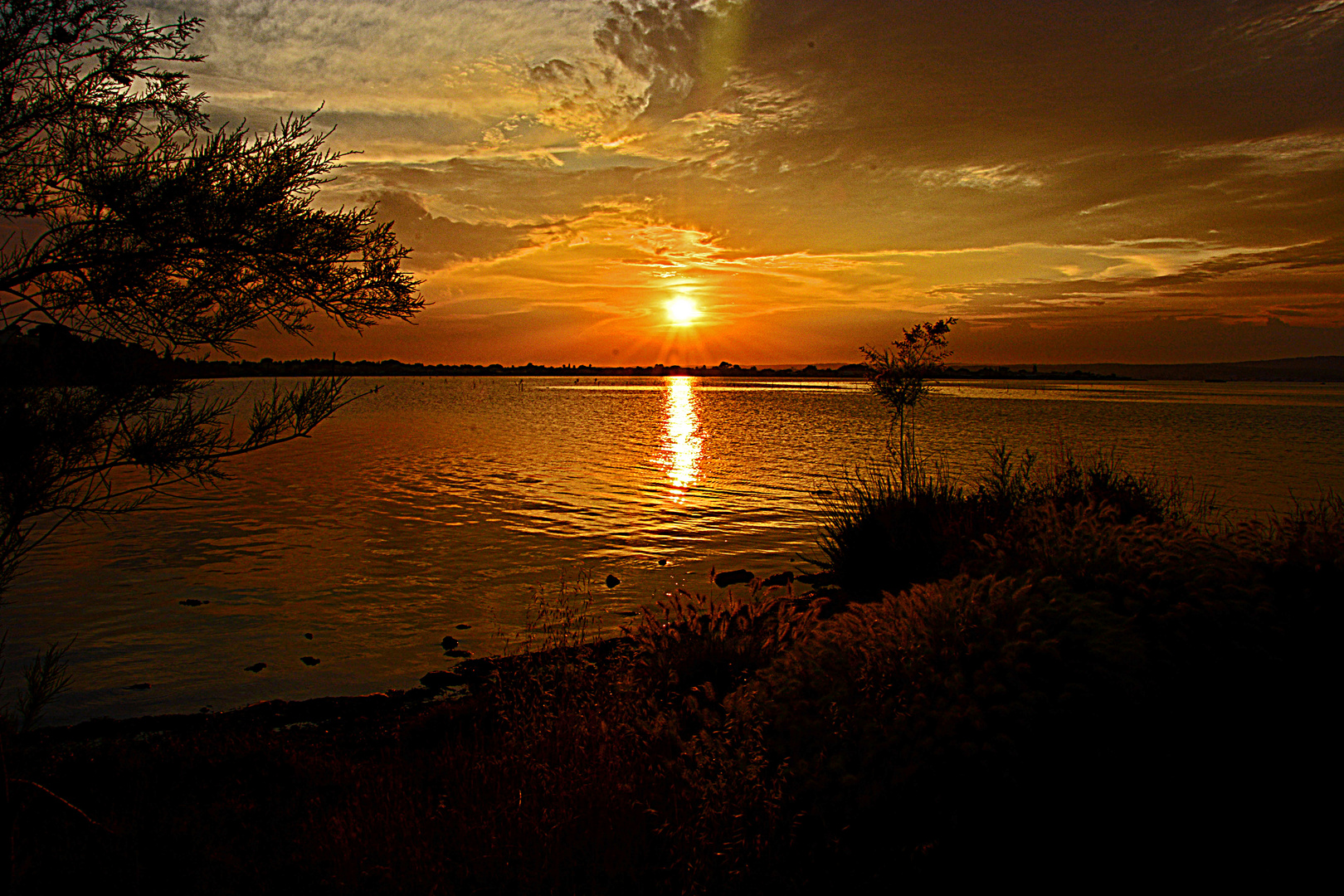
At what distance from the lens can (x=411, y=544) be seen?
16.8m

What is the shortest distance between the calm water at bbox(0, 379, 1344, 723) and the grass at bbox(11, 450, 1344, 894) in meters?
3.03

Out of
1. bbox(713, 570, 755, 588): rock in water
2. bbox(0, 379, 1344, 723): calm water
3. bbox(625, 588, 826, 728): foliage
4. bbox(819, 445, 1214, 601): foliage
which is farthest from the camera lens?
bbox(713, 570, 755, 588): rock in water

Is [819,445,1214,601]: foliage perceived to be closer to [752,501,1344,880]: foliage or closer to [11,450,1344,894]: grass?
[11,450,1344,894]: grass

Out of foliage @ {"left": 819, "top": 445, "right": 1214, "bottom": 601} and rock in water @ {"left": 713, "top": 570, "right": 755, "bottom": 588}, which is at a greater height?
foliage @ {"left": 819, "top": 445, "right": 1214, "bottom": 601}

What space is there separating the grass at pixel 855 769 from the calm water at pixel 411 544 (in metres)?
3.03

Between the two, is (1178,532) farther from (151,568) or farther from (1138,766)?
(151,568)

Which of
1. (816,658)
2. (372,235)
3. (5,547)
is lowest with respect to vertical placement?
(816,658)

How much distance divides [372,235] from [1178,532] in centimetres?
824

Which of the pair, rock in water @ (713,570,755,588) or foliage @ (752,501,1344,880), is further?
Answer: rock in water @ (713,570,755,588)

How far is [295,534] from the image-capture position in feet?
58.5

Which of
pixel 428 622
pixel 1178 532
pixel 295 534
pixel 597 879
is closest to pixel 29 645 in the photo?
pixel 428 622

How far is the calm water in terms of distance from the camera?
10359 millimetres

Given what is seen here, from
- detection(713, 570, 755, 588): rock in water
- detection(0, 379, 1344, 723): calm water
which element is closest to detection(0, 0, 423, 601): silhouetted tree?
detection(0, 379, 1344, 723): calm water

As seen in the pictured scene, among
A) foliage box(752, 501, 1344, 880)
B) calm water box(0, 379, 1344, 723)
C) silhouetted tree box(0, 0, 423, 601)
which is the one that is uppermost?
silhouetted tree box(0, 0, 423, 601)
